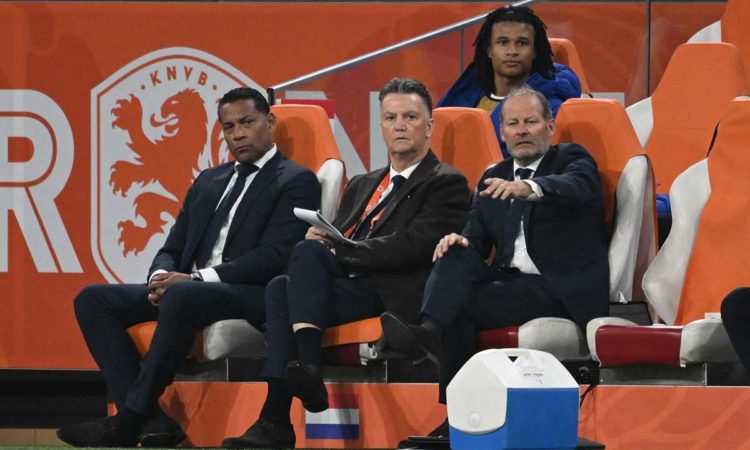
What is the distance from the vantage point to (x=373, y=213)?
4770 millimetres

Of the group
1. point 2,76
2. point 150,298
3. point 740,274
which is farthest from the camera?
point 2,76

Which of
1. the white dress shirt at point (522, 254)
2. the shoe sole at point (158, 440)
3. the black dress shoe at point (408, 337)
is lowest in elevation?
the shoe sole at point (158, 440)

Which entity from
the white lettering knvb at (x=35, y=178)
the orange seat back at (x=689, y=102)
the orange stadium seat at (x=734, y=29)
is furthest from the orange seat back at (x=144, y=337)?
the orange stadium seat at (x=734, y=29)

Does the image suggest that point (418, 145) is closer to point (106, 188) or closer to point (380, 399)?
point (380, 399)

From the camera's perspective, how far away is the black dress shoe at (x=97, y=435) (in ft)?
15.1

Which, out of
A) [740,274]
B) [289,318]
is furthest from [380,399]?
[740,274]

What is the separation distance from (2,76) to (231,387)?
2309 mm

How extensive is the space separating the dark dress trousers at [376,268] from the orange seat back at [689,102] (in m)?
1.14

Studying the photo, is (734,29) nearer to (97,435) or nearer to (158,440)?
(158,440)

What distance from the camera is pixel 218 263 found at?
5.08 meters

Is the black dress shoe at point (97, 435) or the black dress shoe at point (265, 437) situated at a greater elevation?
the black dress shoe at point (265, 437)

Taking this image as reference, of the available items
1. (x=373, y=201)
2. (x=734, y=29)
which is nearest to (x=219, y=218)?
(x=373, y=201)

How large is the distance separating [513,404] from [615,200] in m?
1.31

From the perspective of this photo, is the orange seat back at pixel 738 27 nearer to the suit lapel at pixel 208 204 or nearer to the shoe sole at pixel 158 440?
the suit lapel at pixel 208 204
